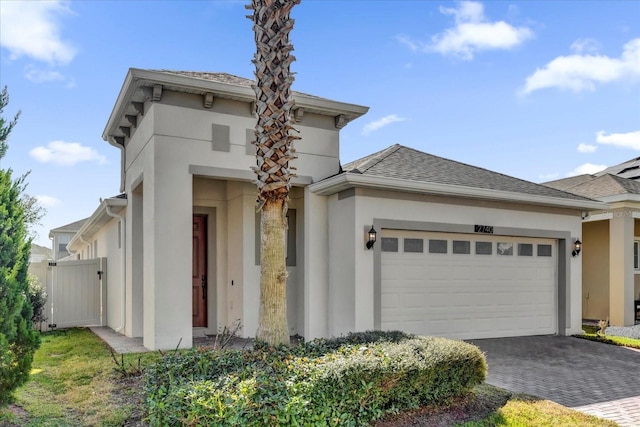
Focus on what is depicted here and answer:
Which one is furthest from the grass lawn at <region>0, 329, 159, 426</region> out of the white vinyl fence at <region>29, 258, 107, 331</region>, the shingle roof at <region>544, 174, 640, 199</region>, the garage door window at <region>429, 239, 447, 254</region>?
the shingle roof at <region>544, 174, 640, 199</region>

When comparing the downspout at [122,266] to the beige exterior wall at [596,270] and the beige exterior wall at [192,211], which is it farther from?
the beige exterior wall at [596,270]

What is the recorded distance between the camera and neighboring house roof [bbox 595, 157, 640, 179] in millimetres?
15632

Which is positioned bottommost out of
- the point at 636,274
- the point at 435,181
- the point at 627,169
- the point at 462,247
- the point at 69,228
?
the point at 636,274

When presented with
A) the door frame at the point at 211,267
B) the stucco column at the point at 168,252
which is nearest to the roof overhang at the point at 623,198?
the door frame at the point at 211,267

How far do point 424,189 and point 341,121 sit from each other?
7.92 feet

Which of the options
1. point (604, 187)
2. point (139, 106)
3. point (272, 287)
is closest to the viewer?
point (272, 287)

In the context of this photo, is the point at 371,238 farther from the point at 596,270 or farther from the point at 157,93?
the point at 596,270

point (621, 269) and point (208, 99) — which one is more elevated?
point (208, 99)

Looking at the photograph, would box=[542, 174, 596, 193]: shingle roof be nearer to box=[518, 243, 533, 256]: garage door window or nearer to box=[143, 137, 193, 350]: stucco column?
box=[518, 243, 533, 256]: garage door window

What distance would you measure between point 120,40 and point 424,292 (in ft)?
29.4

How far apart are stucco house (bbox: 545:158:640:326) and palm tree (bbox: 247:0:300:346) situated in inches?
379

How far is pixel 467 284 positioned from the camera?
1006cm

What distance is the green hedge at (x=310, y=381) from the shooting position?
150 inches

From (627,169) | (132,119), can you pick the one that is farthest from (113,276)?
(627,169)
